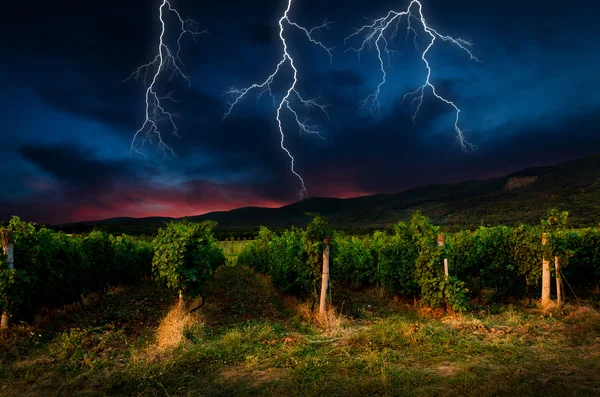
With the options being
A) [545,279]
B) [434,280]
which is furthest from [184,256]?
[545,279]

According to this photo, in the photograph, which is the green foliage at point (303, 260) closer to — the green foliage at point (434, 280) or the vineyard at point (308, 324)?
the vineyard at point (308, 324)

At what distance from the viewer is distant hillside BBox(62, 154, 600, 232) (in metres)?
64.8

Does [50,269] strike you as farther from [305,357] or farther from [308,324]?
[305,357]

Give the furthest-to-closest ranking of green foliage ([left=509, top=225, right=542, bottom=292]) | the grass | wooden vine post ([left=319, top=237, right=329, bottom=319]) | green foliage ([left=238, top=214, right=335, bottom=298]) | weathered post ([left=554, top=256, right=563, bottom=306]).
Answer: green foliage ([left=509, top=225, right=542, bottom=292]) → weathered post ([left=554, top=256, right=563, bottom=306]) → green foliage ([left=238, top=214, right=335, bottom=298]) → wooden vine post ([left=319, top=237, right=329, bottom=319]) → the grass

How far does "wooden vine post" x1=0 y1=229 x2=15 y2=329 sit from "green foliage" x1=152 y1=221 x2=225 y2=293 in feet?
12.1

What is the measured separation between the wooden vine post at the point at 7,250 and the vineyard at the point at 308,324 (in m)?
0.14

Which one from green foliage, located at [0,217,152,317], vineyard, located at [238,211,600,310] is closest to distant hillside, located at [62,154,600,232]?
green foliage, located at [0,217,152,317]

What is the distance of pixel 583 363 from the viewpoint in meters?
6.24

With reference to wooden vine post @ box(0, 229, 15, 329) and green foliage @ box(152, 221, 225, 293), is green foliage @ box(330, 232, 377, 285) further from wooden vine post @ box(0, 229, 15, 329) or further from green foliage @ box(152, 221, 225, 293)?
wooden vine post @ box(0, 229, 15, 329)

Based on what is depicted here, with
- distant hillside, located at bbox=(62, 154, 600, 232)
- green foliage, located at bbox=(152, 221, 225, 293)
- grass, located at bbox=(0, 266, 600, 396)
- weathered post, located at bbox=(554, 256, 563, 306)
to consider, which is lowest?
grass, located at bbox=(0, 266, 600, 396)

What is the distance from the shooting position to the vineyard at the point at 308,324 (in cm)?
571

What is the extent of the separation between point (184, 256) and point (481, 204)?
300 ft

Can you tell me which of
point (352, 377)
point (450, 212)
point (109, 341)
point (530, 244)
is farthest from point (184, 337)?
point (450, 212)

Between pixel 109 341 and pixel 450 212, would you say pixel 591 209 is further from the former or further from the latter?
pixel 109 341
